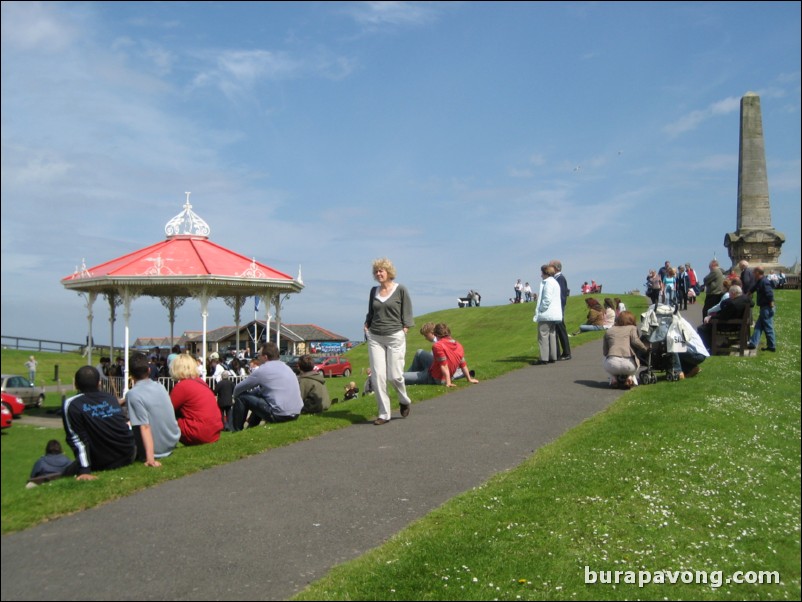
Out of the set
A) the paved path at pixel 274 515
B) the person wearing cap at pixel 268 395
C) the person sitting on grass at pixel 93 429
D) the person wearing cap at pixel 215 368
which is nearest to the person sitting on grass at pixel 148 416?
the paved path at pixel 274 515

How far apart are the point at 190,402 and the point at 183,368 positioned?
1.35ft

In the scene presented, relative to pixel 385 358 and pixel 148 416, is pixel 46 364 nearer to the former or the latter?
pixel 148 416

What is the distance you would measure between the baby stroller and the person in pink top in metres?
8.50

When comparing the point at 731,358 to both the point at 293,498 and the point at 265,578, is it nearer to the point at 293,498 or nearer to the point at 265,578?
the point at 293,498

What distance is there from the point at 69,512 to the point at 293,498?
2.52 metres

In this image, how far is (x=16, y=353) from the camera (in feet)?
8.86

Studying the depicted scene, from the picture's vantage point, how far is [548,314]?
52.3 feet

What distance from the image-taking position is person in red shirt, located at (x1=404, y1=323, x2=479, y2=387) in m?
13.9

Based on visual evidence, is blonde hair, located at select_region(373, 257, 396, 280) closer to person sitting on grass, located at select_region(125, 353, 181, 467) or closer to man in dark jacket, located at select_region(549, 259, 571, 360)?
person sitting on grass, located at select_region(125, 353, 181, 467)

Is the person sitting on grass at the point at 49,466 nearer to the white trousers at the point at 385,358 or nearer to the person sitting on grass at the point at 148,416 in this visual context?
the person sitting on grass at the point at 148,416

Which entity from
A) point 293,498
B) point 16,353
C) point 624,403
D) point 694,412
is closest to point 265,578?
point 293,498

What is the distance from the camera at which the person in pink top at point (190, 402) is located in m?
8.38

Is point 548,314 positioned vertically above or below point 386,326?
above

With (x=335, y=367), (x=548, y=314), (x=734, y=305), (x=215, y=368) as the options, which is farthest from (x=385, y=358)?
(x=335, y=367)
